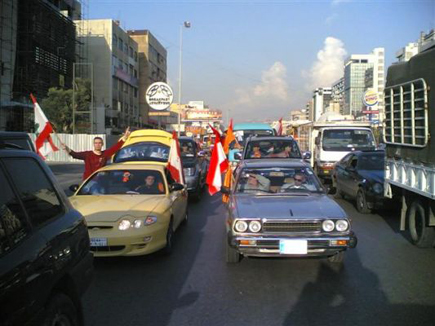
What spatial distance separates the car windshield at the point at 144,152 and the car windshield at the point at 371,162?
5.03 metres

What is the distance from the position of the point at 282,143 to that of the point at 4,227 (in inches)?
434

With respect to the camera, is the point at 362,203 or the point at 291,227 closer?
the point at 291,227

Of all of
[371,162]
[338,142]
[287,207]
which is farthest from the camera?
[338,142]

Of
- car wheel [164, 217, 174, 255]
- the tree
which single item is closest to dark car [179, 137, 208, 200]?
car wheel [164, 217, 174, 255]

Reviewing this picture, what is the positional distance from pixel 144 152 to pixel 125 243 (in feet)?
21.8

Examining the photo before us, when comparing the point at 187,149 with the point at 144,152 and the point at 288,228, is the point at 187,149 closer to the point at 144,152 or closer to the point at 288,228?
the point at 144,152

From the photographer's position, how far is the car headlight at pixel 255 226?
5695 millimetres

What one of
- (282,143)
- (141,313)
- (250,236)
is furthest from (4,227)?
(282,143)

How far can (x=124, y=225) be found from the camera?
608 centimetres

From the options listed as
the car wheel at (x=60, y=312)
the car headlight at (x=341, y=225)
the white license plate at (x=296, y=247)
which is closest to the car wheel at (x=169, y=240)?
the white license plate at (x=296, y=247)

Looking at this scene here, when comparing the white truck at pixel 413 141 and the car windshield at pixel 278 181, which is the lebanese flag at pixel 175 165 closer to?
the car windshield at pixel 278 181

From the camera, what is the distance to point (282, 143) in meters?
13.1

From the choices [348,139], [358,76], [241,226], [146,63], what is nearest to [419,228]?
[241,226]

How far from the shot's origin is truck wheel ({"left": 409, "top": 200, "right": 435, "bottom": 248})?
711cm
